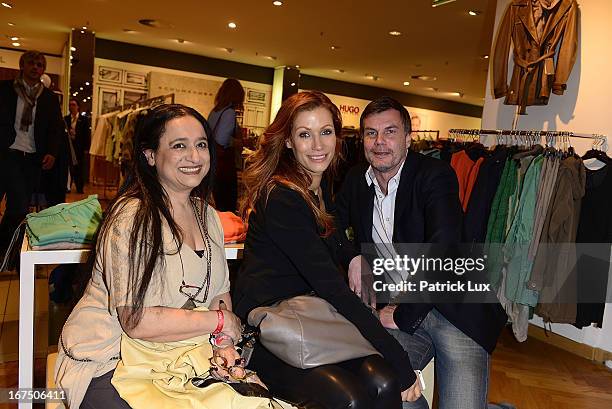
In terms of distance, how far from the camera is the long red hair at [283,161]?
6.15 feet

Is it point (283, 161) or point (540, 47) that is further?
point (540, 47)

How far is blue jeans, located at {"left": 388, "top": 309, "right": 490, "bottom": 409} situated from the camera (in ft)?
6.56

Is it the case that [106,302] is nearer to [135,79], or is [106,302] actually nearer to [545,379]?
[545,379]

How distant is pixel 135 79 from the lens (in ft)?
41.3

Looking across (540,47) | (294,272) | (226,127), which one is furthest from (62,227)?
(540,47)

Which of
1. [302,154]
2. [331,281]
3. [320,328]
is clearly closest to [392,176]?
[302,154]

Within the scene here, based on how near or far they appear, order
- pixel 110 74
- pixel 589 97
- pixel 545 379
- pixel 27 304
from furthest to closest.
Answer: pixel 110 74 → pixel 589 97 → pixel 545 379 → pixel 27 304

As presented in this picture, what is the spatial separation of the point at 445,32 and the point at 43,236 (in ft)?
24.9

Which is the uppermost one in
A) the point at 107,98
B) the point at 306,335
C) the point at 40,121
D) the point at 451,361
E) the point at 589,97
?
the point at 107,98

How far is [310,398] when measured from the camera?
1.55 metres

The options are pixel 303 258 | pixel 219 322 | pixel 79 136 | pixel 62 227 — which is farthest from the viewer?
pixel 79 136

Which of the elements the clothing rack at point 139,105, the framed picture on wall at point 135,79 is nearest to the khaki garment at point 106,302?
the clothing rack at point 139,105

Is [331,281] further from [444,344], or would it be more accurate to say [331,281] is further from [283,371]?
[444,344]

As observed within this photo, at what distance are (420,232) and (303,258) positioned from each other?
615mm
